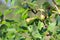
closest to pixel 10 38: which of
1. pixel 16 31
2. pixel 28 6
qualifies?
pixel 16 31

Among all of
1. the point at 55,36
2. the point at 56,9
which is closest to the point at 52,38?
the point at 55,36

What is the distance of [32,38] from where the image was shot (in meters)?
0.90

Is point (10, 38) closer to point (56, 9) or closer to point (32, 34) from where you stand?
point (32, 34)

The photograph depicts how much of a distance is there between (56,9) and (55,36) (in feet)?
0.40

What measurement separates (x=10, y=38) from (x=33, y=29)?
0.13 metres

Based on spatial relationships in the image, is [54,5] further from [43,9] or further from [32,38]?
[32,38]

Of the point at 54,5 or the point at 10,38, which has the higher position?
the point at 54,5

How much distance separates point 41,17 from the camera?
881 millimetres

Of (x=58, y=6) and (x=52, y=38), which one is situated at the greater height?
(x=58, y=6)

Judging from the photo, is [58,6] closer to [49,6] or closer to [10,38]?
[49,6]

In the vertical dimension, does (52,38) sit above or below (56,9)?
below

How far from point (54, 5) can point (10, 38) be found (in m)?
0.26

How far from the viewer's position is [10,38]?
95 cm

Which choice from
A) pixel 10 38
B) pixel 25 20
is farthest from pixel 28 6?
pixel 10 38
